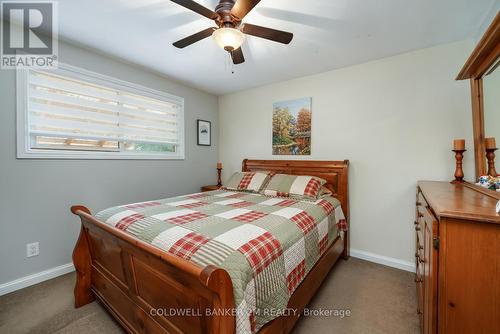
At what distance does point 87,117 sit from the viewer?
7.66 ft

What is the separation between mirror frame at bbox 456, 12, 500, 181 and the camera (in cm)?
132

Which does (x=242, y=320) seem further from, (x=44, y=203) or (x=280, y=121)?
(x=280, y=121)

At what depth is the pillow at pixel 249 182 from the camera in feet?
8.98

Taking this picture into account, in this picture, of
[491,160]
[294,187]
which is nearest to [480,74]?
[491,160]

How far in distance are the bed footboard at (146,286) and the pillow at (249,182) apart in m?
1.63

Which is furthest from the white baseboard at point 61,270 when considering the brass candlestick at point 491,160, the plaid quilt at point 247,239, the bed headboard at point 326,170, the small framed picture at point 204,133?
the small framed picture at point 204,133

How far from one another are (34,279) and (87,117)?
5.47ft

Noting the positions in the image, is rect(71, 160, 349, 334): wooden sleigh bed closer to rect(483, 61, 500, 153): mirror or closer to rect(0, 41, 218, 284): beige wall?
rect(0, 41, 218, 284): beige wall

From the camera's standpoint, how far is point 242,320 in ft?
2.89

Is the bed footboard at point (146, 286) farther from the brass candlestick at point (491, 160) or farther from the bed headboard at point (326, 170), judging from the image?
the bed headboard at point (326, 170)

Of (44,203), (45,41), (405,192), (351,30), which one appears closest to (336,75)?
(351,30)

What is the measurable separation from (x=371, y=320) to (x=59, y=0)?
338cm

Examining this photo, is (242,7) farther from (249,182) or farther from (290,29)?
(249,182)

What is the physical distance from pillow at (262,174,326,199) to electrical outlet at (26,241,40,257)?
2.34 metres
